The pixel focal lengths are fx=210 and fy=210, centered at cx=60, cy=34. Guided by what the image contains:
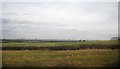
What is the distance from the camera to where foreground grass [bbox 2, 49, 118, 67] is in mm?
22516

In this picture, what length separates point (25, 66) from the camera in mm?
22062

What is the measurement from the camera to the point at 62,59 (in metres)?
23.7

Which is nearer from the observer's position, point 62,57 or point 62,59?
point 62,59

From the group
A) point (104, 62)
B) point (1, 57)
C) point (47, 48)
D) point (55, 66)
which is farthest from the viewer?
point (47, 48)

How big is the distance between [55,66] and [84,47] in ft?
28.6

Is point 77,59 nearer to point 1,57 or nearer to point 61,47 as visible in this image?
point 61,47

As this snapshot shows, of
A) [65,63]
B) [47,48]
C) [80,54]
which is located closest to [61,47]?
[47,48]

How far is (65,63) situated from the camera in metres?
22.9

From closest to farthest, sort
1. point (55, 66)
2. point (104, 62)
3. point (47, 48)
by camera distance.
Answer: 1. point (55, 66)
2. point (104, 62)
3. point (47, 48)

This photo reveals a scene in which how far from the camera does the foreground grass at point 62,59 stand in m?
22.5

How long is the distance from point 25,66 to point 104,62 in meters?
8.66

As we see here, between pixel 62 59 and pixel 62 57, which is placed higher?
pixel 62 57

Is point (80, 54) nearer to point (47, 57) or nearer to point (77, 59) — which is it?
point (77, 59)

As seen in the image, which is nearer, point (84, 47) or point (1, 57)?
point (1, 57)
